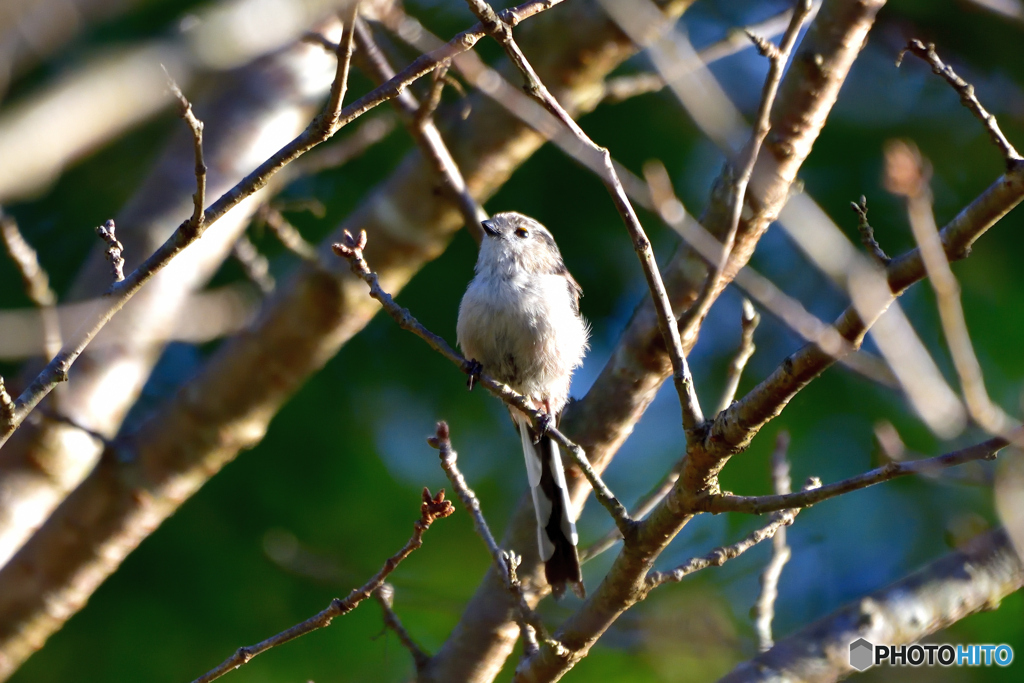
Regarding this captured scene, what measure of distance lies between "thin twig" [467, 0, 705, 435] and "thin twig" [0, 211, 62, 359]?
1579 mm

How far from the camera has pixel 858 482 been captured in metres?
1.80

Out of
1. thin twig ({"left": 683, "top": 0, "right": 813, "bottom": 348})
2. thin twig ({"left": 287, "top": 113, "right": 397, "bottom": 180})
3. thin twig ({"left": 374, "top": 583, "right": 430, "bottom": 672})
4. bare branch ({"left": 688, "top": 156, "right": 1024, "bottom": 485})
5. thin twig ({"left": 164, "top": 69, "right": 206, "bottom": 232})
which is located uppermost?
thin twig ({"left": 287, "top": 113, "right": 397, "bottom": 180})

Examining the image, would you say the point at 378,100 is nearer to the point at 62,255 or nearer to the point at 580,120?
the point at 580,120

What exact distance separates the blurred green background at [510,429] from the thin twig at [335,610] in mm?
1678

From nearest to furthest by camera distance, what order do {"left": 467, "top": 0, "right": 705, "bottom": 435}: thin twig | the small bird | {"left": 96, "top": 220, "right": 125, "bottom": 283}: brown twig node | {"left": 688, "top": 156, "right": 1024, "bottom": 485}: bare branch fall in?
{"left": 688, "top": 156, "right": 1024, "bottom": 485}: bare branch
{"left": 467, "top": 0, "right": 705, "bottom": 435}: thin twig
{"left": 96, "top": 220, "right": 125, "bottom": 283}: brown twig node
the small bird

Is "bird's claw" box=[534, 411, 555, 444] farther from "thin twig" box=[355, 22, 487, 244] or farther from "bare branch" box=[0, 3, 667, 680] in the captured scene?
"bare branch" box=[0, 3, 667, 680]

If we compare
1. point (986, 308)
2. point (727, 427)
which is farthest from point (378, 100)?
point (986, 308)

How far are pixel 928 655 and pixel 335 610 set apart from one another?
210cm

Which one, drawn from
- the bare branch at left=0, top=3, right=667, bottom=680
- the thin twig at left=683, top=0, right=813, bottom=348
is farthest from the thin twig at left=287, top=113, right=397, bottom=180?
the thin twig at left=683, top=0, right=813, bottom=348

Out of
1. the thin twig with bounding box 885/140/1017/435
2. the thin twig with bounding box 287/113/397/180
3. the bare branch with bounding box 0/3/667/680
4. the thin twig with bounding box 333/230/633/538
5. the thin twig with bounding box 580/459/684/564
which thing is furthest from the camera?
the thin twig with bounding box 287/113/397/180

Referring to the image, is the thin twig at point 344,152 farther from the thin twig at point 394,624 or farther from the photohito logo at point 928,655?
the photohito logo at point 928,655

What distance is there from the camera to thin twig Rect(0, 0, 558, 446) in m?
1.87

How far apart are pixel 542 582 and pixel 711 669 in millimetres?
1666

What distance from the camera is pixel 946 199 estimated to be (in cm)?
479
